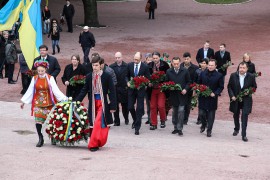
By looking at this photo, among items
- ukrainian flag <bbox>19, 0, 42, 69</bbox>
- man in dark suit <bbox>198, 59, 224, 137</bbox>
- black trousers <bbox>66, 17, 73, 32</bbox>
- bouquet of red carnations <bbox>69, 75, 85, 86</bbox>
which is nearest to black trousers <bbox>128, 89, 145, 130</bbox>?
bouquet of red carnations <bbox>69, 75, 85, 86</bbox>

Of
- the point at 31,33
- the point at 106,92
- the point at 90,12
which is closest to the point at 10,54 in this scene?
the point at 31,33

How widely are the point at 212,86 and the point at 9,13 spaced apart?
22.9 ft

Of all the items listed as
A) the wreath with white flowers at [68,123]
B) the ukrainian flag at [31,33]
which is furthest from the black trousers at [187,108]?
the ukrainian flag at [31,33]

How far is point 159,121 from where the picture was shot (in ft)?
50.5

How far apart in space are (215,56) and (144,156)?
9050mm

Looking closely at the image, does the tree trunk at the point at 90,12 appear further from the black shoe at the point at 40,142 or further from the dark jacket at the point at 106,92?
the black shoe at the point at 40,142

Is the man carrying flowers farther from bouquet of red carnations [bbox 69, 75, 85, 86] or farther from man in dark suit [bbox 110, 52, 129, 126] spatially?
bouquet of red carnations [bbox 69, 75, 85, 86]

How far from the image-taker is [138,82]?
13516mm

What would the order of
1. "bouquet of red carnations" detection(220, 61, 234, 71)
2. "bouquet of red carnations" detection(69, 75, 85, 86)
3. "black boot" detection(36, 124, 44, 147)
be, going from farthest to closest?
1. "bouquet of red carnations" detection(220, 61, 234, 71)
2. "bouquet of red carnations" detection(69, 75, 85, 86)
3. "black boot" detection(36, 124, 44, 147)

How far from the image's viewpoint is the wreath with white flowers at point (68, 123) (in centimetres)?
1126

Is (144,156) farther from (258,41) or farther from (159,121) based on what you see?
(258,41)

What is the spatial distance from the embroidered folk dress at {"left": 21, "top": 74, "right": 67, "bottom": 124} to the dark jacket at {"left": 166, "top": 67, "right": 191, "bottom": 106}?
321cm

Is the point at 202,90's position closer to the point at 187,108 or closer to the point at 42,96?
the point at 187,108

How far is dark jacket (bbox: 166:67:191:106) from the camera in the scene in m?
13.8
